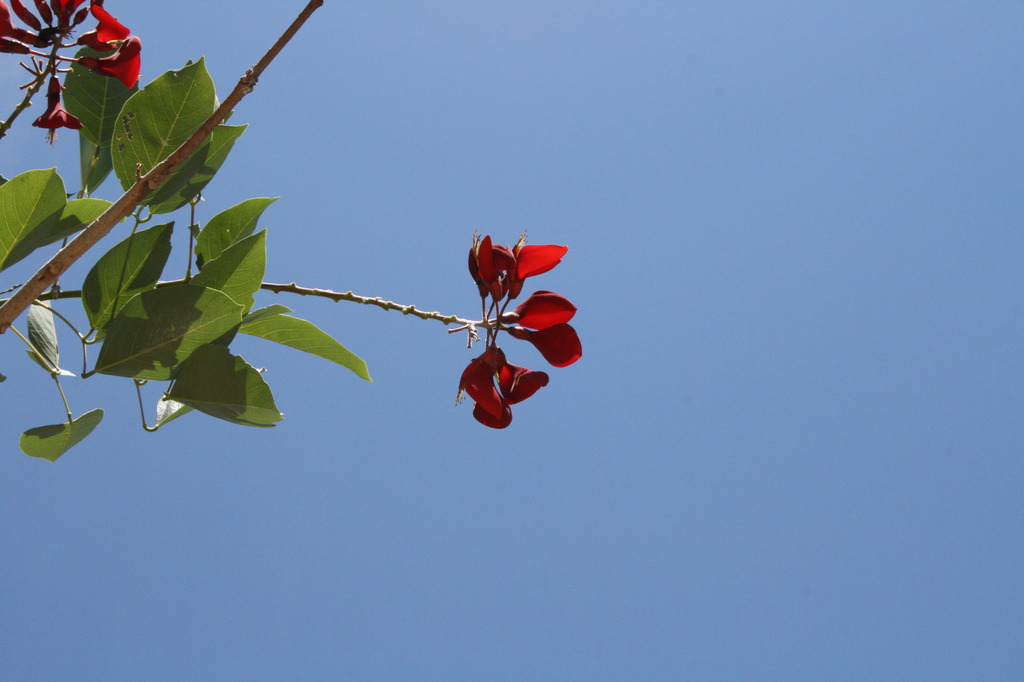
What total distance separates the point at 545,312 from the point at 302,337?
0.94ft

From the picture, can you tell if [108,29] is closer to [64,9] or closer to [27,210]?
[64,9]

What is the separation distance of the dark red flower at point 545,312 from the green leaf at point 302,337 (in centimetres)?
19

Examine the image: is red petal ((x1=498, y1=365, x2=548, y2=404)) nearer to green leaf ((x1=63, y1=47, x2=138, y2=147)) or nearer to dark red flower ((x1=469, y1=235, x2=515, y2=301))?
dark red flower ((x1=469, y1=235, x2=515, y2=301))

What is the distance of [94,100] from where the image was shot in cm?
97

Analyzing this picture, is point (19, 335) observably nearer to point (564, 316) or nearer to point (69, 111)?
point (69, 111)

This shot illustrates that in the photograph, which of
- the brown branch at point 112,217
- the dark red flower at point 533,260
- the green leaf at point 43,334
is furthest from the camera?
the dark red flower at point 533,260

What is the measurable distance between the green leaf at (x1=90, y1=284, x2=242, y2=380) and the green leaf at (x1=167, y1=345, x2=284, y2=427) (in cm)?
2

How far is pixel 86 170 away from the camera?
98 cm

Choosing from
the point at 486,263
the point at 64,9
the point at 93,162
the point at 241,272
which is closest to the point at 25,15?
the point at 64,9

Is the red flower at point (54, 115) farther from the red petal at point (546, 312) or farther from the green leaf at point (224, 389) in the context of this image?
the red petal at point (546, 312)

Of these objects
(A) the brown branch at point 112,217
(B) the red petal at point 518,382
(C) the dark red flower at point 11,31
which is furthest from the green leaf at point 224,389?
(C) the dark red flower at point 11,31

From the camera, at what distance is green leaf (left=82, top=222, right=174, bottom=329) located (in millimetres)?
815

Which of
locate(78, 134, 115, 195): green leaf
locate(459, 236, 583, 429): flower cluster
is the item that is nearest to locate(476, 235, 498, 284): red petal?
locate(459, 236, 583, 429): flower cluster

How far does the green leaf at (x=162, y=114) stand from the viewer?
2.68ft
